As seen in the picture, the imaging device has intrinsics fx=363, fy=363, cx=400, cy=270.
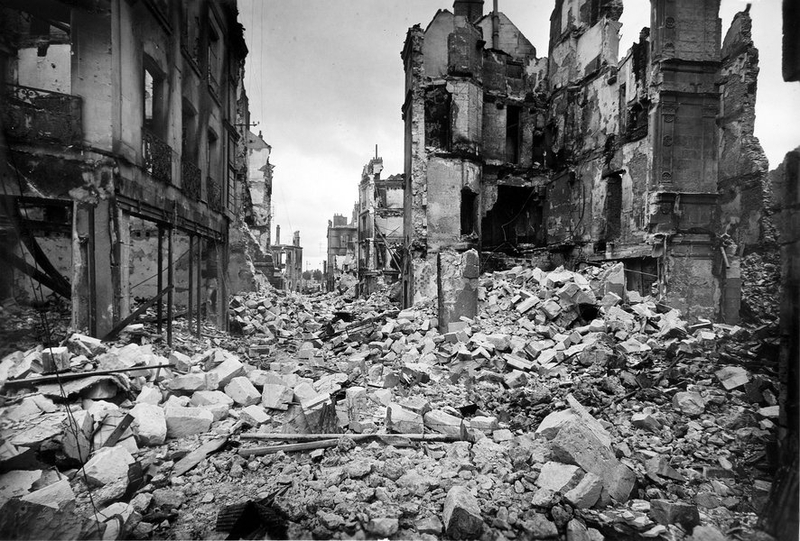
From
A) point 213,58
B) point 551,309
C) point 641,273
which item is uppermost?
point 213,58

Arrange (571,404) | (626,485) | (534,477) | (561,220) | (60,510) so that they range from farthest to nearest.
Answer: (561,220), (571,404), (534,477), (626,485), (60,510)

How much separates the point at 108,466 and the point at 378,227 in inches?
946

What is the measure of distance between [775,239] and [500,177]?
9.09 meters

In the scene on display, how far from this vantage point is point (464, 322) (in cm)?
842

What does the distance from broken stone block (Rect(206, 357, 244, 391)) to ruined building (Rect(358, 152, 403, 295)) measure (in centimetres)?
1671

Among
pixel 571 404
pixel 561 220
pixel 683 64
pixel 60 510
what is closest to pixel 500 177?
pixel 561 220

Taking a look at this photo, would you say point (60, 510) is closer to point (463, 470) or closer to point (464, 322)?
point (463, 470)

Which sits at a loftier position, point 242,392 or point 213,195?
point 213,195

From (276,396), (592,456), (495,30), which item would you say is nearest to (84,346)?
(276,396)

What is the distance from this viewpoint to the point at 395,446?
3.58 meters

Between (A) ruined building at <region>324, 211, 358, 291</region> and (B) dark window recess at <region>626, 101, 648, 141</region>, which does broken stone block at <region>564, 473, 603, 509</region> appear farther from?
(A) ruined building at <region>324, 211, 358, 291</region>

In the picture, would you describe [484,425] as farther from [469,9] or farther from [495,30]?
[495,30]

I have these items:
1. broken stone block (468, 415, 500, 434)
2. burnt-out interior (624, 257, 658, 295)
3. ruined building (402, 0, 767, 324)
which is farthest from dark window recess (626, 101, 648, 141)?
broken stone block (468, 415, 500, 434)

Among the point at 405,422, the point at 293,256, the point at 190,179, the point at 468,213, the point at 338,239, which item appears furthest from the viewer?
the point at 338,239
